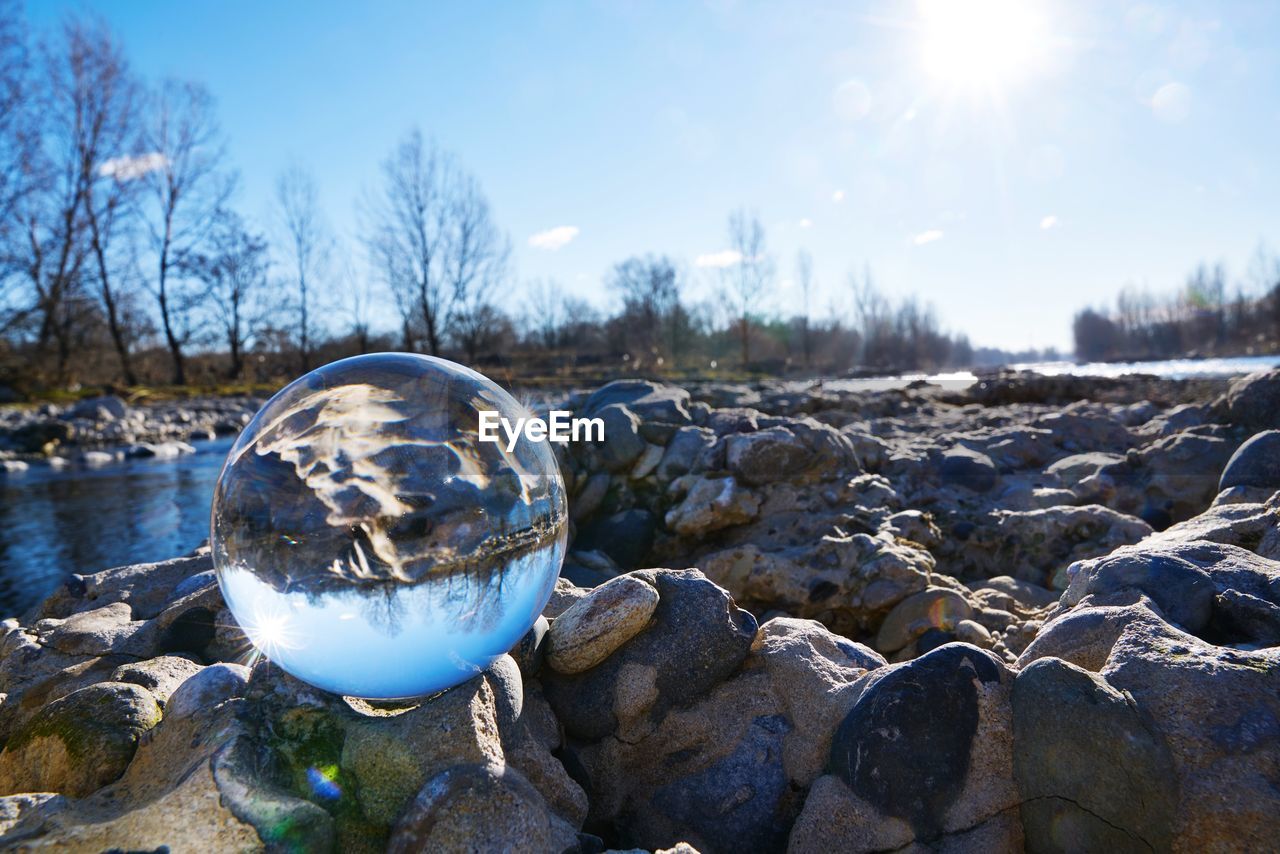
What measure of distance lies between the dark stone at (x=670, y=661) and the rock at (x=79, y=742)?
1.35 meters

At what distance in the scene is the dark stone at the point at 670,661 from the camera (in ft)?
8.65

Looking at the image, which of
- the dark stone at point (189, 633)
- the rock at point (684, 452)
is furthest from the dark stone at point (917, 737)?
the rock at point (684, 452)

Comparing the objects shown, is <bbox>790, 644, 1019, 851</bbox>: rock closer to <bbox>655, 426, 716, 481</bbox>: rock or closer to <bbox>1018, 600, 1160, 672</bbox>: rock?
<bbox>1018, 600, 1160, 672</bbox>: rock

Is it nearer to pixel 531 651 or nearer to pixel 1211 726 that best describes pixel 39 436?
pixel 531 651

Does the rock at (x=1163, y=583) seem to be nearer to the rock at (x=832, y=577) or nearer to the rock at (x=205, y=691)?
the rock at (x=832, y=577)

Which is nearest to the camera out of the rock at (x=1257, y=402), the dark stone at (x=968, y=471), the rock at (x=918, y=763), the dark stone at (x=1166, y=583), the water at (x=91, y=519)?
the rock at (x=918, y=763)

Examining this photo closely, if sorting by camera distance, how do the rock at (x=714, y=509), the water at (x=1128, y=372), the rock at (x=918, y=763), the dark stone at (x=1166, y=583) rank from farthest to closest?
1. the water at (x=1128, y=372)
2. the rock at (x=714, y=509)
3. the dark stone at (x=1166, y=583)
4. the rock at (x=918, y=763)

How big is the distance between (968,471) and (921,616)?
286 cm

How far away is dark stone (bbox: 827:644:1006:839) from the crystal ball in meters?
1.15

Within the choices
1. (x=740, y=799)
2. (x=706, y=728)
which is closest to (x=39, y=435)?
(x=706, y=728)

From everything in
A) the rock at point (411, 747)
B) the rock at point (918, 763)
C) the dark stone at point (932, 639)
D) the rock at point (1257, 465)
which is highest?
the rock at point (1257, 465)

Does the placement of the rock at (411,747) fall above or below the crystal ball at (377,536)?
below

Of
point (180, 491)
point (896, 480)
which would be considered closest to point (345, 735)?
point (896, 480)

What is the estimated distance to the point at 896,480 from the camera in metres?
6.52
